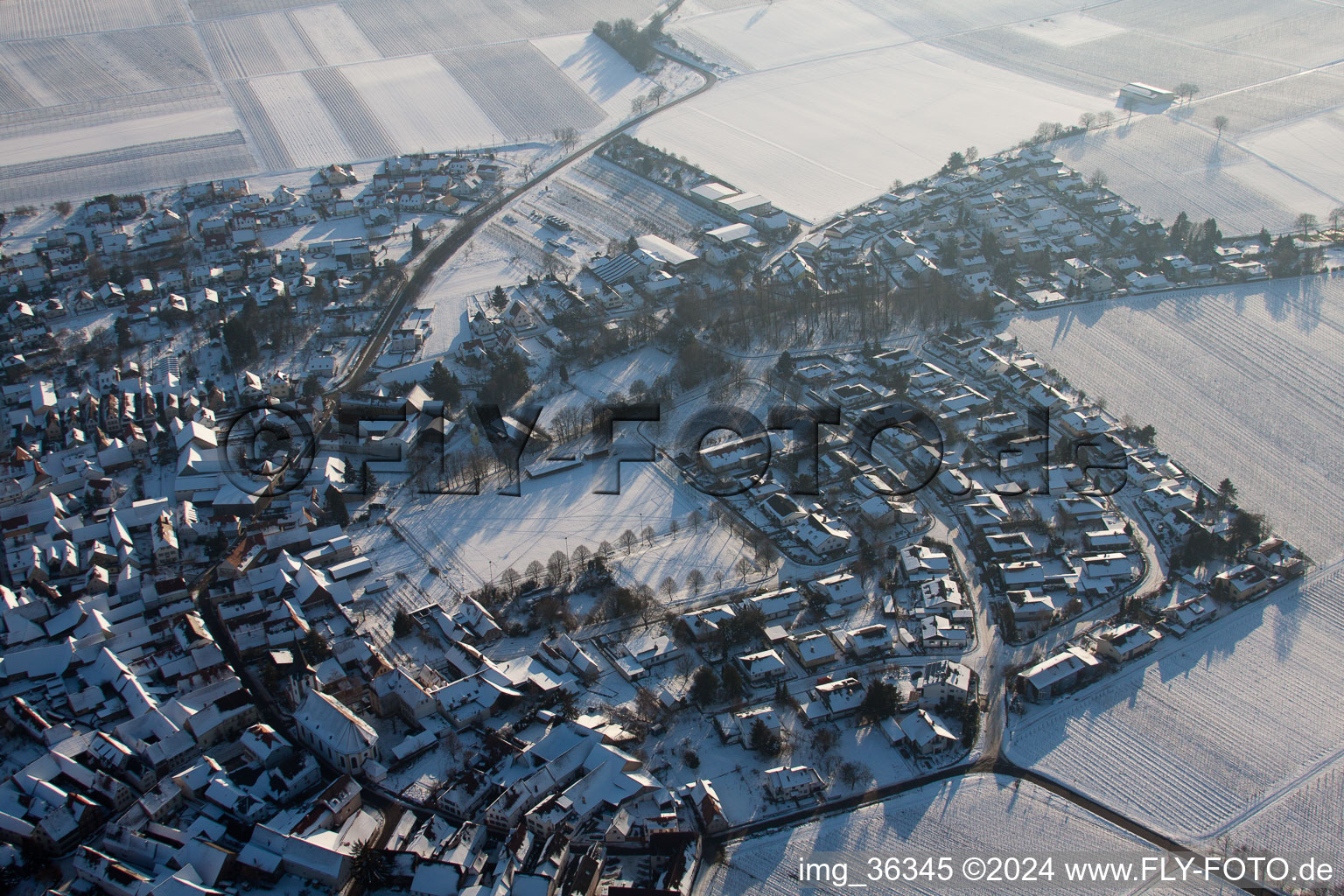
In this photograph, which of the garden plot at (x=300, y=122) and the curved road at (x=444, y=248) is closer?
the curved road at (x=444, y=248)

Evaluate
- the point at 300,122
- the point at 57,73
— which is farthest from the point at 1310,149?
the point at 57,73

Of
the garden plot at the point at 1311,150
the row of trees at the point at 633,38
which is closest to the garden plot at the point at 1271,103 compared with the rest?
the garden plot at the point at 1311,150

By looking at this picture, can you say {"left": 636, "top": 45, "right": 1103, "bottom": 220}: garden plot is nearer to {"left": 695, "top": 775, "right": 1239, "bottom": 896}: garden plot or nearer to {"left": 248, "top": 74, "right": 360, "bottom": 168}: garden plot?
{"left": 248, "top": 74, "right": 360, "bottom": 168}: garden plot

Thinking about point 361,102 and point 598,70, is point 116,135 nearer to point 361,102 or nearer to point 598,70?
point 361,102

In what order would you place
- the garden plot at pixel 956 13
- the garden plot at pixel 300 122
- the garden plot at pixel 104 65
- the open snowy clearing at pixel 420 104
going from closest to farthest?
the garden plot at pixel 300 122, the open snowy clearing at pixel 420 104, the garden plot at pixel 104 65, the garden plot at pixel 956 13

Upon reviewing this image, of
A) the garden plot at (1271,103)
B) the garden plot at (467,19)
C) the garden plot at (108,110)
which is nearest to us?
the garden plot at (1271,103)

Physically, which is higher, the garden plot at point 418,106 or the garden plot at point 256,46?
the garden plot at point 256,46

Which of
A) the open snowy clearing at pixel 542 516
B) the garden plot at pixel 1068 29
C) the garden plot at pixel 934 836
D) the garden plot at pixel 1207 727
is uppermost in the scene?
the garden plot at pixel 1068 29

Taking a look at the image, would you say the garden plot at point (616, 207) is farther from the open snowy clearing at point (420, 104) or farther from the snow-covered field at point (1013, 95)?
the open snowy clearing at point (420, 104)
